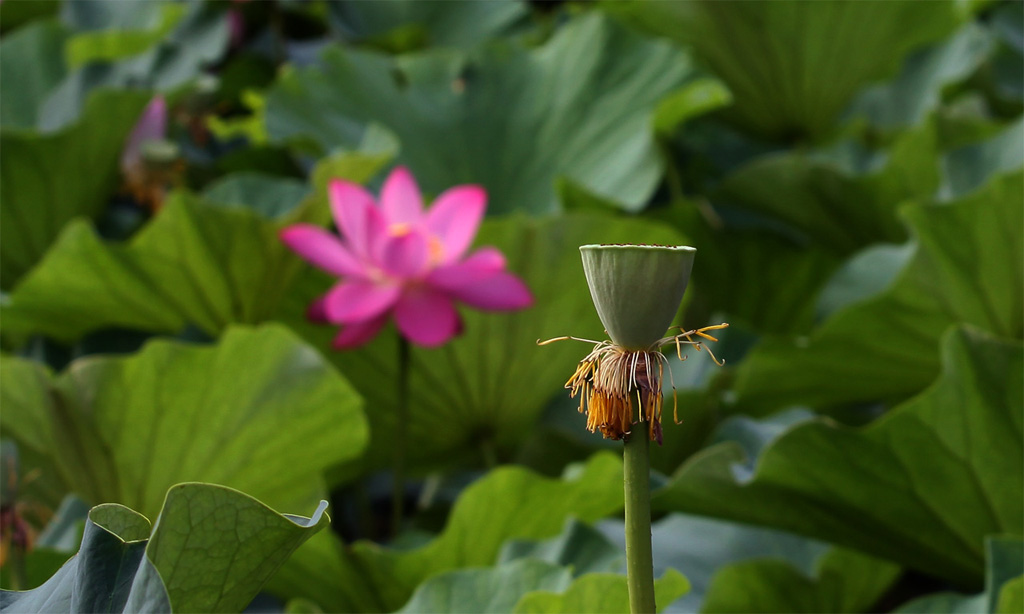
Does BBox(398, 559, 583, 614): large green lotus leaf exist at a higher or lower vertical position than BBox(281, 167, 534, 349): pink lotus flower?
higher

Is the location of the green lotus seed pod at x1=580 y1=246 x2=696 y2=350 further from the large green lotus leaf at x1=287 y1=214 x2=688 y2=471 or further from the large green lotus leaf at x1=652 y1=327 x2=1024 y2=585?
the large green lotus leaf at x1=287 y1=214 x2=688 y2=471

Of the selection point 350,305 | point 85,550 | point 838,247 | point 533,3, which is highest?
point 85,550

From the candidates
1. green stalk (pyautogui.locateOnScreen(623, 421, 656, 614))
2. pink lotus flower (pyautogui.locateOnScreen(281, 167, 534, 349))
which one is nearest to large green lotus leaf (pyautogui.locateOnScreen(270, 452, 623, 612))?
pink lotus flower (pyautogui.locateOnScreen(281, 167, 534, 349))

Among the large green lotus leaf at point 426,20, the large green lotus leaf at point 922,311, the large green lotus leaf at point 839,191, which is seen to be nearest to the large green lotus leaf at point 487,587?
the large green lotus leaf at point 922,311

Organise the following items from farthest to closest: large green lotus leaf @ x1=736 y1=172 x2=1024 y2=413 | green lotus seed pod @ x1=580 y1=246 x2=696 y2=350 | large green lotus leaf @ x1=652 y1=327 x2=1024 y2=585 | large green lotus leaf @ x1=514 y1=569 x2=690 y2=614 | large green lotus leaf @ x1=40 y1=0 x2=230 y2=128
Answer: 1. large green lotus leaf @ x1=40 y1=0 x2=230 y2=128
2. large green lotus leaf @ x1=736 y1=172 x2=1024 y2=413
3. large green lotus leaf @ x1=652 y1=327 x2=1024 y2=585
4. large green lotus leaf @ x1=514 y1=569 x2=690 y2=614
5. green lotus seed pod @ x1=580 y1=246 x2=696 y2=350

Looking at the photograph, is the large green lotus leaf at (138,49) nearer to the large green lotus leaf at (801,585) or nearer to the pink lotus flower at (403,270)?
the pink lotus flower at (403,270)

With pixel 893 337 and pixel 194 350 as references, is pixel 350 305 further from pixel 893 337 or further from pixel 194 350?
pixel 893 337

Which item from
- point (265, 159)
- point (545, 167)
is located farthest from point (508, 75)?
point (265, 159)
